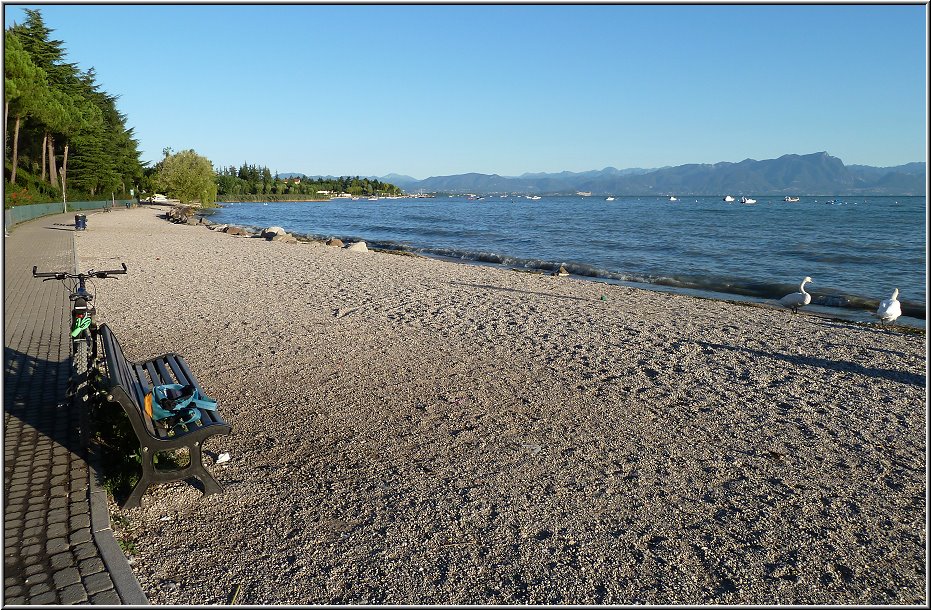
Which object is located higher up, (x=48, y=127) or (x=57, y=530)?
(x=48, y=127)

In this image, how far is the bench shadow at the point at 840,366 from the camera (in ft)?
Answer: 23.4

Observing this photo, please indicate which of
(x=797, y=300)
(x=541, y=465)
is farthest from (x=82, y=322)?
(x=797, y=300)

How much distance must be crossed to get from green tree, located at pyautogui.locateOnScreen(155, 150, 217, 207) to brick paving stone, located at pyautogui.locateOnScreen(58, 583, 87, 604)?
249 feet

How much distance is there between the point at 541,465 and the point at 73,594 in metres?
2.97

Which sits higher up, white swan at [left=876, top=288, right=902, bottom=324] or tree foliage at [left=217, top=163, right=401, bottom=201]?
tree foliage at [left=217, top=163, right=401, bottom=201]

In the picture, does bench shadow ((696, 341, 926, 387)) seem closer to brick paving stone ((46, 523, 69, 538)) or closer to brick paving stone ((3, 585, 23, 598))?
brick paving stone ((46, 523, 69, 538))

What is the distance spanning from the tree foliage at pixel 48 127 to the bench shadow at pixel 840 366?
3668cm

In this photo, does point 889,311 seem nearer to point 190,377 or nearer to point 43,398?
point 190,377

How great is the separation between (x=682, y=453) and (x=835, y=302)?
12003 millimetres

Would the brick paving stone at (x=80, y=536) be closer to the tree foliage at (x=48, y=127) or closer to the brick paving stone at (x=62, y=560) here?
the brick paving stone at (x=62, y=560)

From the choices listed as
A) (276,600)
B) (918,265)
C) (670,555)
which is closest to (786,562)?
(670,555)

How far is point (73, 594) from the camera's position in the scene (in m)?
2.88

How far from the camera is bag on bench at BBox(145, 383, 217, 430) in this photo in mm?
4070

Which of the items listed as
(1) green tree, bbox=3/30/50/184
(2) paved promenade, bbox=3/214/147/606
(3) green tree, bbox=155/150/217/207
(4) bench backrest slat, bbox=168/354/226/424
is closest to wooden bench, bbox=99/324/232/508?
(4) bench backrest slat, bbox=168/354/226/424
